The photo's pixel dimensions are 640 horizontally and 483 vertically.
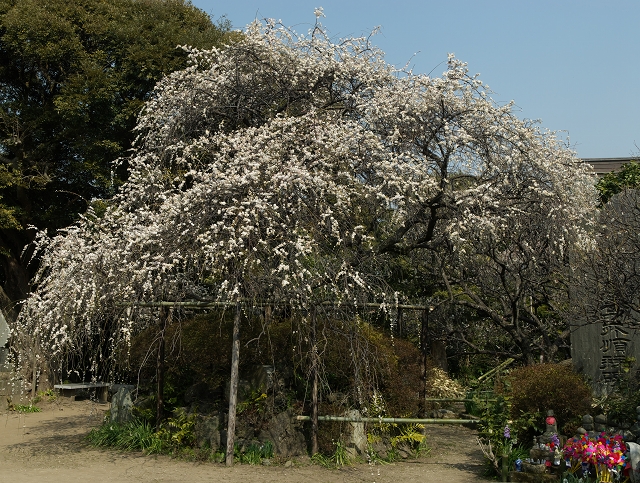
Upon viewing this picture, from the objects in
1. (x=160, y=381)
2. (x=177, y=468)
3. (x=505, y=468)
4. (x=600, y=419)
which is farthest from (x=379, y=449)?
(x=160, y=381)

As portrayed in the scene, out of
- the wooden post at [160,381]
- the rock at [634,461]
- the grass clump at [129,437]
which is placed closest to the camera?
the rock at [634,461]

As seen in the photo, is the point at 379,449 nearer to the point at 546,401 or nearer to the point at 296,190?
the point at 546,401

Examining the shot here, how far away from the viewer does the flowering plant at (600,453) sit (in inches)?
277

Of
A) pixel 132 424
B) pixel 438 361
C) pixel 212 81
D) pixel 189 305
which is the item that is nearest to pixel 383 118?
pixel 212 81

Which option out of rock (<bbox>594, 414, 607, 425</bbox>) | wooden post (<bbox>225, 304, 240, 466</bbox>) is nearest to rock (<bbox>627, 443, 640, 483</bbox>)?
rock (<bbox>594, 414, 607, 425</bbox>)

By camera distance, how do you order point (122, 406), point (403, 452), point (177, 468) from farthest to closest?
point (122, 406)
point (403, 452)
point (177, 468)

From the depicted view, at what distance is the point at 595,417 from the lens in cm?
841

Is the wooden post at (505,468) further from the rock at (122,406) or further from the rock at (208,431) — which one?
the rock at (122,406)

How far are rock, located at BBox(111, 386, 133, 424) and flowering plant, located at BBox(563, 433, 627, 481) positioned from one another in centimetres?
632

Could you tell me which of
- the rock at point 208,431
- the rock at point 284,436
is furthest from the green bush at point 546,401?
the rock at point 208,431

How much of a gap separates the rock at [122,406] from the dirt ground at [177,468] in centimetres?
59

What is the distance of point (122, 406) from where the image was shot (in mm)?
10281

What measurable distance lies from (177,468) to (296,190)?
12.9 ft

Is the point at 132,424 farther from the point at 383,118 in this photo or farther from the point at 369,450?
the point at 383,118
